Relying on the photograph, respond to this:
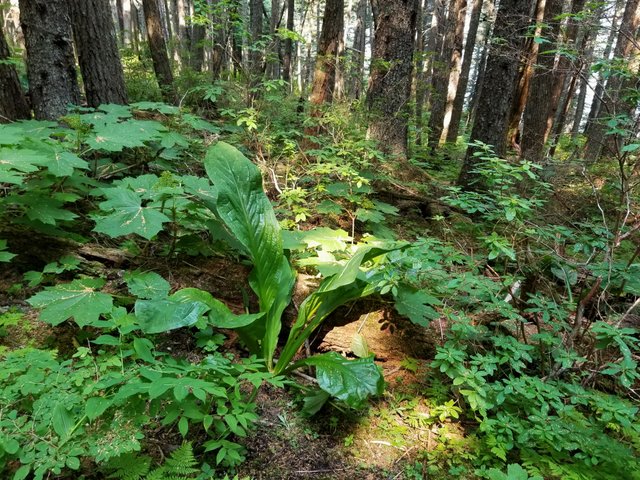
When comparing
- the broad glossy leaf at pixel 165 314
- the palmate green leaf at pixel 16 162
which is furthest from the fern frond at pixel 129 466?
the palmate green leaf at pixel 16 162

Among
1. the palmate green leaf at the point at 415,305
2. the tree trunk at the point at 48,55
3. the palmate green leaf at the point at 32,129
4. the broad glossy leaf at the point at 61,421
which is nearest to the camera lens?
the broad glossy leaf at the point at 61,421

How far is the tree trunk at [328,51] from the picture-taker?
17.8 feet

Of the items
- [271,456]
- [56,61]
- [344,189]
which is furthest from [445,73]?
[271,456]

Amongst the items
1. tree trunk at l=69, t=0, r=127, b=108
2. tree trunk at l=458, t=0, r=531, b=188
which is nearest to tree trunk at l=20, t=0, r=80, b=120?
tree trunk at l=69, t=0, r=127, b=108

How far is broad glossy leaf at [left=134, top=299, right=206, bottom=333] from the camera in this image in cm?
163

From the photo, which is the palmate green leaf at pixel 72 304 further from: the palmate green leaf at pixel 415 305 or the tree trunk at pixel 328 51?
the tree trunk at pixel 328 51

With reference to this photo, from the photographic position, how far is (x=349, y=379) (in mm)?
1733

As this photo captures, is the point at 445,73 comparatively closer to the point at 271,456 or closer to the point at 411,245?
the point at 411,245

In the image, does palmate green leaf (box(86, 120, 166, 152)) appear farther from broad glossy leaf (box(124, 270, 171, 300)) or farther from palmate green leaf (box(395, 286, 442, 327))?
palmate green leaf (box(395, 286, 442, 327))

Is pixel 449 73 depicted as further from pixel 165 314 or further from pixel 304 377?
pixel 165 314

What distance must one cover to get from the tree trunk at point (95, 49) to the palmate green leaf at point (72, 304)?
133 inches

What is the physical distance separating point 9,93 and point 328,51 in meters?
4.24

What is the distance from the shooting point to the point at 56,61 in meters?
3.33

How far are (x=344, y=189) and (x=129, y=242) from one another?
1.89m
